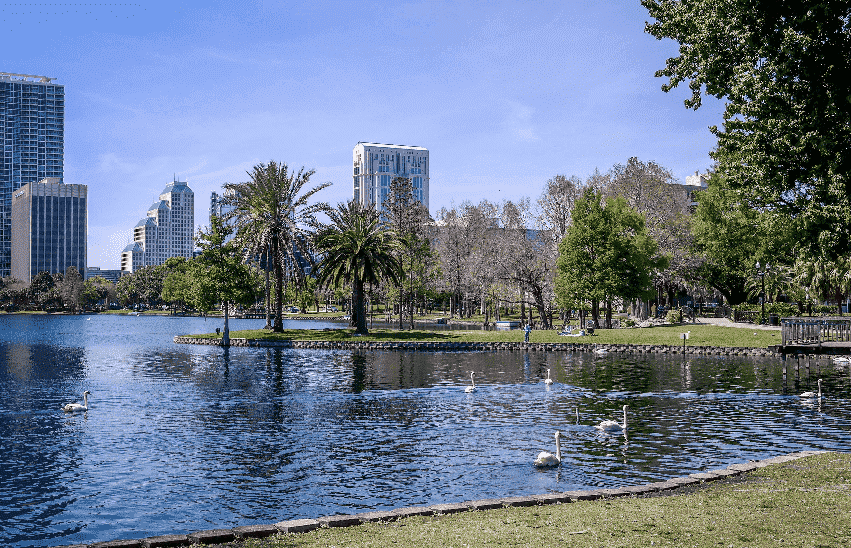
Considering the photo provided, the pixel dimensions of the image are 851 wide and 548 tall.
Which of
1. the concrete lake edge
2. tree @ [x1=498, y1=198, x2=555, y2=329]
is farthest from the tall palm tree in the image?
the concrete lake edge

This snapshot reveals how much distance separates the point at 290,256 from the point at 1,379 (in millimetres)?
35732

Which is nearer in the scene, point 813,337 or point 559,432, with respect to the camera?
point 559,432

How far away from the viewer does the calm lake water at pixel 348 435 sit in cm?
1747

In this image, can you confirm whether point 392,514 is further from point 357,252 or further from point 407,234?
point 407,234

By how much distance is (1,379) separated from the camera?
1795 inches

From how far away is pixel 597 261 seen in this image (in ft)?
248

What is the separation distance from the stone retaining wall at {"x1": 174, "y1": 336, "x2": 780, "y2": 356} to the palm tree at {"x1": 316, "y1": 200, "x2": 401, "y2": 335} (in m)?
7.64

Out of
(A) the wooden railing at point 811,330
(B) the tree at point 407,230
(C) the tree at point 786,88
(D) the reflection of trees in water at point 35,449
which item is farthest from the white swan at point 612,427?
(B) the tree at point 407,230

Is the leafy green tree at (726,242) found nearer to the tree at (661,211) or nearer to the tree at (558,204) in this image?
the tree at (661,211)

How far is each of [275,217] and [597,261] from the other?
3772 cm

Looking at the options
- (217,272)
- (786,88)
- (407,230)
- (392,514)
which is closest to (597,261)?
(407,230)

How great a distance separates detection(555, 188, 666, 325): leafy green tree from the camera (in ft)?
247

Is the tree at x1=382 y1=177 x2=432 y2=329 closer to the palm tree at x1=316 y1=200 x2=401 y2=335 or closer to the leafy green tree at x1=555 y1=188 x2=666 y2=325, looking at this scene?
the palm tree at x1=316 y1=200 x2=401 y2=335

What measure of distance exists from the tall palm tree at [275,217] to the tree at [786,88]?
199ft
